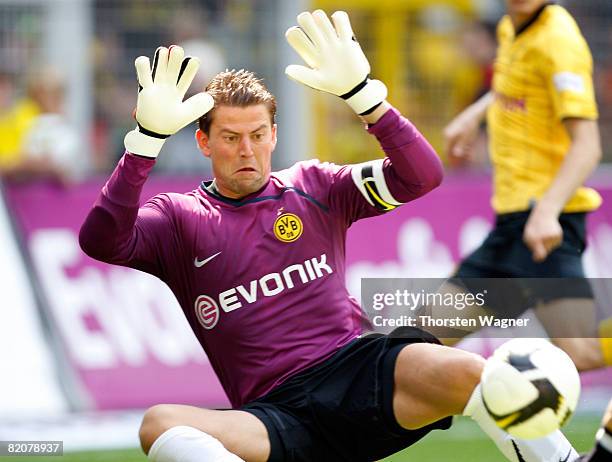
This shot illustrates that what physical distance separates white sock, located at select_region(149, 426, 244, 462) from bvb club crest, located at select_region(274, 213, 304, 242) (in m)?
0.84

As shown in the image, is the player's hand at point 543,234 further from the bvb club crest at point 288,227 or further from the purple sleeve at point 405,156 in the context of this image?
the bvb club crest at point 288,227

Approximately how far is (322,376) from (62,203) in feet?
16.4

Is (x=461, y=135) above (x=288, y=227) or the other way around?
the other way around

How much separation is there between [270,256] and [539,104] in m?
2.04

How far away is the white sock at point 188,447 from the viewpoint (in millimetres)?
4680

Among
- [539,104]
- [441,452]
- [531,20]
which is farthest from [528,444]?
[441,452]

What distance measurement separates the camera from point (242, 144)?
5.14 metres

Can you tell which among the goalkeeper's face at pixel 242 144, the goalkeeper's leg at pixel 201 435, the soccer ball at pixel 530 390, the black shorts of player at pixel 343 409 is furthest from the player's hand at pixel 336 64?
the goalkeeper's leg at pixel 201 435

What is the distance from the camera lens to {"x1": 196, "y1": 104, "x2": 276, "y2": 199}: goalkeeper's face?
5.14 metres

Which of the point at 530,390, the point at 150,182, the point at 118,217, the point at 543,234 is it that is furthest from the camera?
the point at 150,182

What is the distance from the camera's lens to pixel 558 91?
21.1 feet

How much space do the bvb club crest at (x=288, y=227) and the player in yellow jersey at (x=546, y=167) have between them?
1.27 m

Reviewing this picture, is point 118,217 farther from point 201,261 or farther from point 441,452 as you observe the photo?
point 441,452

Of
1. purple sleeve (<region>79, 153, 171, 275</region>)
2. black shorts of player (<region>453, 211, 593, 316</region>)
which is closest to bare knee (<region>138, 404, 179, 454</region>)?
purple sleeve (<region>79, 153, 171, 275</region>)
